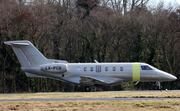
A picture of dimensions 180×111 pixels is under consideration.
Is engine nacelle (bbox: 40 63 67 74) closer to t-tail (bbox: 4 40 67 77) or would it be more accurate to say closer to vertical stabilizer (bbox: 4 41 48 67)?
t-tail (bbox: 4 40 67 77)

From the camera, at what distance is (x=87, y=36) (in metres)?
41.0

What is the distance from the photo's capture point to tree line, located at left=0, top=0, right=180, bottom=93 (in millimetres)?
36594

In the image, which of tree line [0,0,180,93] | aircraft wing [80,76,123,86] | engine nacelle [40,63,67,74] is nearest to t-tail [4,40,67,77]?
engine nacelle [40,63,67,74]

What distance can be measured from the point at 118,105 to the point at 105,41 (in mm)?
27154

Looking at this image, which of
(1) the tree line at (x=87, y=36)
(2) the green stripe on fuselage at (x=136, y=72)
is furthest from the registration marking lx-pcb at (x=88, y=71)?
(1) the tree line at (x=87, y=36)

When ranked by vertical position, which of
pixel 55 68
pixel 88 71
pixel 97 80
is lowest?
pixel 97 80

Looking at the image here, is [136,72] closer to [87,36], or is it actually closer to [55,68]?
[55,68]

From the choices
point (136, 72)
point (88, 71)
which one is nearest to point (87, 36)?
point (88, 71)

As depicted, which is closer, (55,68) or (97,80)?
(97,80)

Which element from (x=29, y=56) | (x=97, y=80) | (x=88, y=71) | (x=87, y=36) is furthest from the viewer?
(x=87, y=36)

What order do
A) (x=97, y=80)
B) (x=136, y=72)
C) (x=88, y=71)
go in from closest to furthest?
(x=97, y=80)
(x=136, y=72)
(x=88, y=71)

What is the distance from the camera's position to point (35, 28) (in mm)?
36438

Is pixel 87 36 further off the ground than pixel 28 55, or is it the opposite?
pixel 87 36

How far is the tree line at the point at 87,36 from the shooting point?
36594mm
